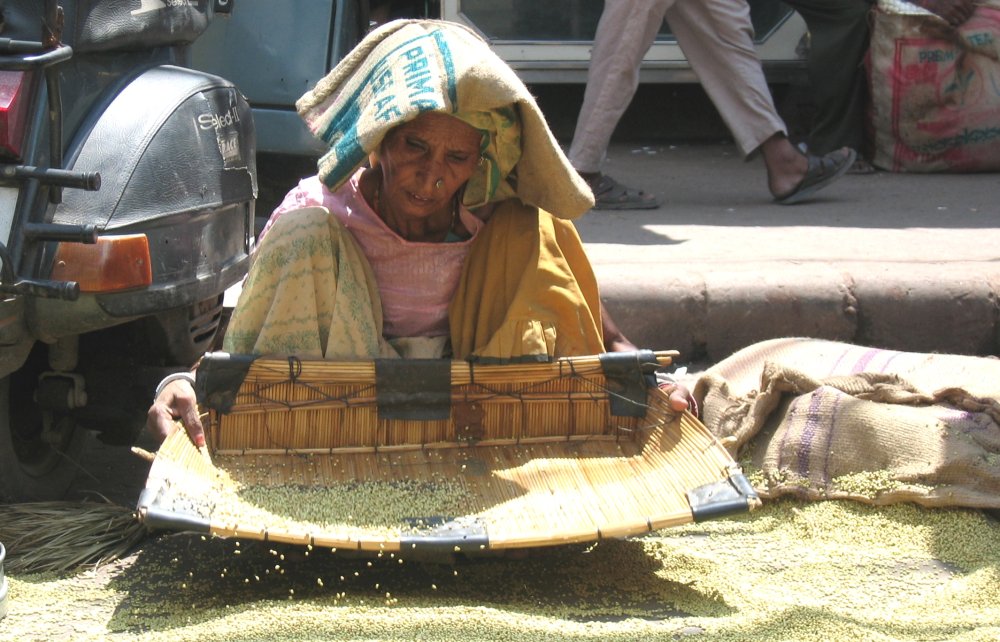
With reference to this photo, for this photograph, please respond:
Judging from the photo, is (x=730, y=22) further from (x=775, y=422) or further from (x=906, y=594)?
(x=906, y=594)

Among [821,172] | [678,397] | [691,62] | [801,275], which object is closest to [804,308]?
[801,275]

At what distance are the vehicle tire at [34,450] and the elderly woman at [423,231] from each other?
535 millimetres

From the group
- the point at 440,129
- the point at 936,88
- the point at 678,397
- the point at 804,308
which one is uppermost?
the point at 440,129

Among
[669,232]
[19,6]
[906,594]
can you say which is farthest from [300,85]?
[906,594]

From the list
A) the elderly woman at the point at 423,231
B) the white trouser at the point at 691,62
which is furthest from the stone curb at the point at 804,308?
the white trouser at the point at 691,62

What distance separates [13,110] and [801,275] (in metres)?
2.41

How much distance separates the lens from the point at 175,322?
308 cm

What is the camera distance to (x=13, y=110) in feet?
8.43

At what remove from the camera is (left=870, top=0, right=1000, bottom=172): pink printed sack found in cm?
586

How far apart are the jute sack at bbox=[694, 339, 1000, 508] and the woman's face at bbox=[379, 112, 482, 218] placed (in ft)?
3.44

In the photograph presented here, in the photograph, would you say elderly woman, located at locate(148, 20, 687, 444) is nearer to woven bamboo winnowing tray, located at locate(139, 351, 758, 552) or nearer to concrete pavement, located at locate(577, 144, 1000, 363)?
woven bamboo winnowing tray, located at locate(139, 351, 758, 552)

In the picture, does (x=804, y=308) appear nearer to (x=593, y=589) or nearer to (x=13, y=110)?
(x=593, y=589)

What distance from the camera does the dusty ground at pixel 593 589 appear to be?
2.34 meters

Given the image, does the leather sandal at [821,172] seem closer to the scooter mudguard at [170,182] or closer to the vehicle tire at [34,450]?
the scooter mudguard at [170,182]
